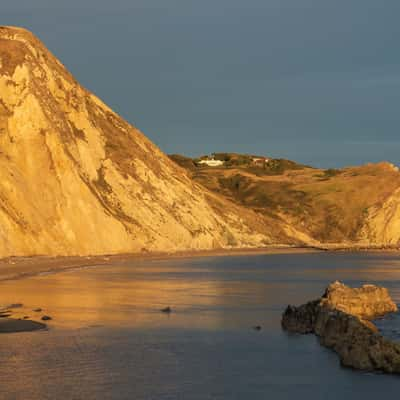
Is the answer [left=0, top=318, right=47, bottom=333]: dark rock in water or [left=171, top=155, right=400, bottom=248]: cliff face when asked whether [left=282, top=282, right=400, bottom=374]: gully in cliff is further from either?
[left=171, top=155, right=400, bottom=248]: cliff face

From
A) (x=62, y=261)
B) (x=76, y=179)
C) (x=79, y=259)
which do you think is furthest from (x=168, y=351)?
(x=76, y=179)

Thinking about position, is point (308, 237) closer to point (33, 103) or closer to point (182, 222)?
point (182, 222)

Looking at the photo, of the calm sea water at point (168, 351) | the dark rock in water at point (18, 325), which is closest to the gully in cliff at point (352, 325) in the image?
the calm sea water at point (168, 351)

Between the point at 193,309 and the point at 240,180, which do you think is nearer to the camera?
the point at 193,309

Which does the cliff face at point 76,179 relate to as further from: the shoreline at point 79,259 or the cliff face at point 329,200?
the cliff face at point 329,200

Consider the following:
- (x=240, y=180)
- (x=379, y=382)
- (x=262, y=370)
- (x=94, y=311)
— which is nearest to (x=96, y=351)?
(x=262, y=370)
